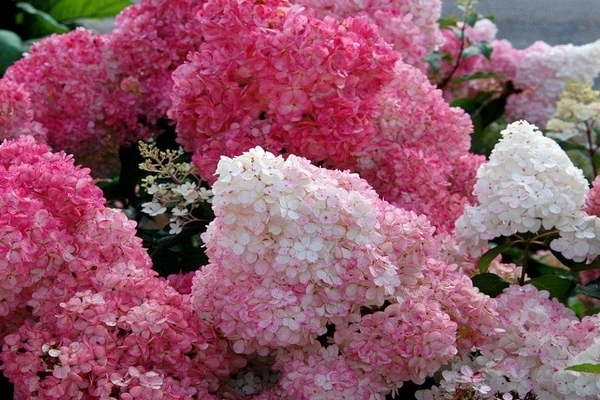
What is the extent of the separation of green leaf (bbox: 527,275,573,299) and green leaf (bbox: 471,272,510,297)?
0.05m

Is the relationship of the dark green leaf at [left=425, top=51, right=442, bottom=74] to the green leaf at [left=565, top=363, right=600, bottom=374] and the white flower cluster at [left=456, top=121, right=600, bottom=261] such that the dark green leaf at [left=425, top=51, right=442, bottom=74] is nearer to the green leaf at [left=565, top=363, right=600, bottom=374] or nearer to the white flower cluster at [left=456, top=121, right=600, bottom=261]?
the white flower cluster at [left=456, top=121, right=600, bottom=261]

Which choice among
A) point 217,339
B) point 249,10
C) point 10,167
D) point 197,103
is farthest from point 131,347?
point 249,10

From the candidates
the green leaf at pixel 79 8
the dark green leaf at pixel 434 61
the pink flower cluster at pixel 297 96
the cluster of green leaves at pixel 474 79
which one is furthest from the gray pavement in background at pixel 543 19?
the pink flower cluster at pixel 297 96

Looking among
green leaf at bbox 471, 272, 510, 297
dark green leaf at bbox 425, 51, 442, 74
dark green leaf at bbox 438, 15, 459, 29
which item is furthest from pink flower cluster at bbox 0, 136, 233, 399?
dark green leaf at bbox 438, 15, 459, 29

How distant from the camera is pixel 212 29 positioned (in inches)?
64.5

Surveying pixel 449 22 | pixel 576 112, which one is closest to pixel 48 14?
pixel 449 22

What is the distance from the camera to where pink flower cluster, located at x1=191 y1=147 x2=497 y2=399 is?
133 centimetres

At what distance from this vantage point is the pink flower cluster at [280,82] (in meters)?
1.59

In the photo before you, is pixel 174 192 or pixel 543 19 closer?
pixel 174 192

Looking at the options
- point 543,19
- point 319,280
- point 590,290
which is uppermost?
point 319,280

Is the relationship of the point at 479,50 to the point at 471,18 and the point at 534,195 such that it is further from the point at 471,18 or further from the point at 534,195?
the point at 534,195

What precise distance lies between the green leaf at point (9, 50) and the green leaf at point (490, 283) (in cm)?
→ 205

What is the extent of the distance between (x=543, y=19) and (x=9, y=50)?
18.9ft

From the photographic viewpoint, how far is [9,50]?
3.29 meters
